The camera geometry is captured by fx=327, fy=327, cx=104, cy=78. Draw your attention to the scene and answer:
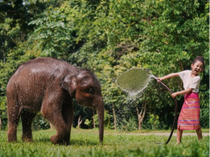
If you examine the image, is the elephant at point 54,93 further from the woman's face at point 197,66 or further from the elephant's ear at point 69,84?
the woman's face at point 197,66

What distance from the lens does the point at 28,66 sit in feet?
23.6

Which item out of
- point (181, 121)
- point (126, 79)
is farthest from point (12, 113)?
point (181, 121)

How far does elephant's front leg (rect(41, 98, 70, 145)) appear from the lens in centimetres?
641

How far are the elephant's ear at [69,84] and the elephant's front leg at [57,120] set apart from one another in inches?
14.5

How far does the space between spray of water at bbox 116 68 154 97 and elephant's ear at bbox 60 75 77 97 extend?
1014mm

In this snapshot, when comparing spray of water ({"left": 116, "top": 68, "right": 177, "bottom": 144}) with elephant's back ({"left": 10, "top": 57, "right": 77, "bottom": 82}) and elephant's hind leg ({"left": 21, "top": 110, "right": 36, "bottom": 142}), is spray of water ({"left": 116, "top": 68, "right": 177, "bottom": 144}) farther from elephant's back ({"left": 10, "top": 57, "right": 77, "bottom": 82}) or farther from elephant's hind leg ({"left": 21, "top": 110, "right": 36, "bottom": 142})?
elephant's hind leg ({"left": 21, "top": 110, "right": 36, "bottom": 142})

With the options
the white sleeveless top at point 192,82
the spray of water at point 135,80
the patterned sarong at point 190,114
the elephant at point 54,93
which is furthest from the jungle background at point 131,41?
the patterned sarong at point 190,114

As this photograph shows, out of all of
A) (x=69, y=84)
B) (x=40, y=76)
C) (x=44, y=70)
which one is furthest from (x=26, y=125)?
(x=69, y=84)

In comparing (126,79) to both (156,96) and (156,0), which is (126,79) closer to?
(156,0)

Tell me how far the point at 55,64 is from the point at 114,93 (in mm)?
9894

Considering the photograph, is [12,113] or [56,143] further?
[12,113]

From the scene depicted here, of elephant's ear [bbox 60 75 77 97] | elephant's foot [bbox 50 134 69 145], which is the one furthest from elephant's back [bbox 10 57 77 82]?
elephant's foot [bbox 50 134 69 145]

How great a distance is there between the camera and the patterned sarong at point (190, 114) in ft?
19.4

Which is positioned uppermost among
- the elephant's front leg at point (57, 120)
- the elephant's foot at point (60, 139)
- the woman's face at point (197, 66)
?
the woman's face at point (197, 66)
